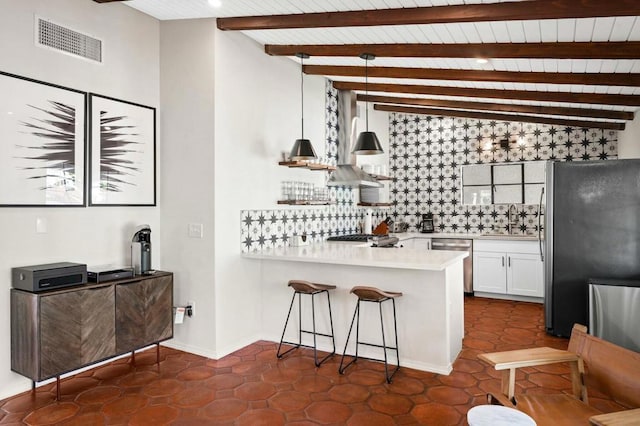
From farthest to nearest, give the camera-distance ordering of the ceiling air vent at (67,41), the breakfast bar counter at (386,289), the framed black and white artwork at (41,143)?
the breakfast bar counter at (386,289) < the ceiling air vent at (67,41) < the framed black and white artwork at (41,143)

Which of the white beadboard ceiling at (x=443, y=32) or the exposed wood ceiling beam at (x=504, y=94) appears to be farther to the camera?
the exposed wood ceiling beam at (x=504, y=94)

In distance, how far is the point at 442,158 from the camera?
7105 mm

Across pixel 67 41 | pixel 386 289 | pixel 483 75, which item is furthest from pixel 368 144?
pixel 67 41

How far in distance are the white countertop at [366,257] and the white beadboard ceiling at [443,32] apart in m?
1.87

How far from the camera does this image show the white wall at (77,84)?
9.89 feet

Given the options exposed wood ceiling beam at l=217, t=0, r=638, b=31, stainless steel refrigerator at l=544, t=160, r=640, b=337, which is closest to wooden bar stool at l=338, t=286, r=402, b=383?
stainless steel refrigerator at l=544, t=160, r=640, b=337

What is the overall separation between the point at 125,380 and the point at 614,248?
4586mm

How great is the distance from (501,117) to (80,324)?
19.2ft

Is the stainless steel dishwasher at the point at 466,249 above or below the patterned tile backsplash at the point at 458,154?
below

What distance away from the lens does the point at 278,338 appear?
14.0ft

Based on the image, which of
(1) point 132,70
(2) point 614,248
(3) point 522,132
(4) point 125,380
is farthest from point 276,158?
(3) point 522,132

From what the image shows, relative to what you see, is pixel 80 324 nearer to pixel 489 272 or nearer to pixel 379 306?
pixel 379 306

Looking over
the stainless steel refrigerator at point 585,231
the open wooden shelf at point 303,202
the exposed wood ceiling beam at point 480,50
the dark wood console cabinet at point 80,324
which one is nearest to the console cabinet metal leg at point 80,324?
the dark wood console cabinet at point 80,324

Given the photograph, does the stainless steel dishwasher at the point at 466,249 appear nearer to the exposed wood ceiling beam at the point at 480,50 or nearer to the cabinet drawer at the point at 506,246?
the cabinet drawer at the point at 506,246
